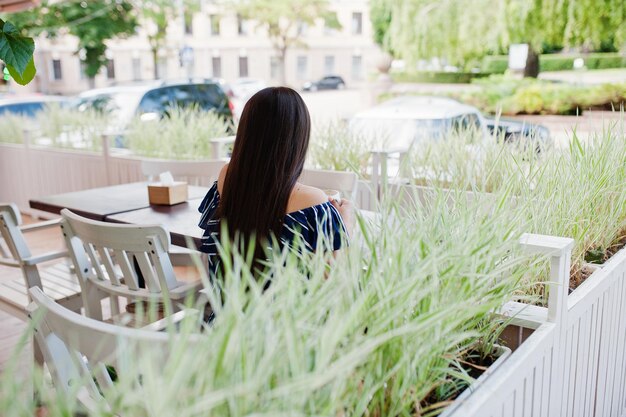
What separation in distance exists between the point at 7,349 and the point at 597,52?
2736 centimetres

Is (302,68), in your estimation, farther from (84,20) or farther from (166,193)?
(166,193)

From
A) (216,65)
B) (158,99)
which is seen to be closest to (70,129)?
(158,99)

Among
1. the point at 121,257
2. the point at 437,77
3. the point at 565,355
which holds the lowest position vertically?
the point at 565,355

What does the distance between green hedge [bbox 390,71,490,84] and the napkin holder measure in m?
17.9

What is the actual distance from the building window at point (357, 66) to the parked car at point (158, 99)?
30.6 meters

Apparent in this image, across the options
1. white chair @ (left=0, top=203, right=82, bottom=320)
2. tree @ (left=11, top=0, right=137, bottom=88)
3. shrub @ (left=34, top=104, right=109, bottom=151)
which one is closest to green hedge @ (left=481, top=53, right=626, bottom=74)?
tree @ (left=11, top=0, right=137, bottom=88)

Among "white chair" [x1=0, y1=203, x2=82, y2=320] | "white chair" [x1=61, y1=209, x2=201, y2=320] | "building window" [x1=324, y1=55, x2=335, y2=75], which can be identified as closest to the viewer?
"white chair" [x1=61, y1=209, x2=201, y2=320]

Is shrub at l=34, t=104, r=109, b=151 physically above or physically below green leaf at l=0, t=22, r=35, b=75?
below

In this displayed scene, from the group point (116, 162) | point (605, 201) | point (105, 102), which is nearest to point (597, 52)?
point (105, 102)

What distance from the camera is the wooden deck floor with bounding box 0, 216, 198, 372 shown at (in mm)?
3107

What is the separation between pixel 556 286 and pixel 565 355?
256 millimetres

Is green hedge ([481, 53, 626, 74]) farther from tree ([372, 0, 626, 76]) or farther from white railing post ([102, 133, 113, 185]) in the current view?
white railing post ([102, 133, 113, 185])

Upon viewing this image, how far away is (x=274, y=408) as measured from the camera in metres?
0.91

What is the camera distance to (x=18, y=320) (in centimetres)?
375
